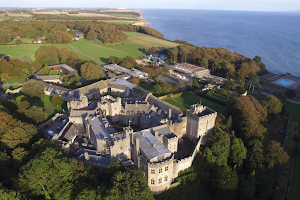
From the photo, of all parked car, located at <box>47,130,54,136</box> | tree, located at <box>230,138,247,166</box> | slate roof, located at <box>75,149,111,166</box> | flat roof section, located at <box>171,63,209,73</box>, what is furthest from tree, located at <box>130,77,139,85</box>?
tree, located at <box>230,138,247,166</box>

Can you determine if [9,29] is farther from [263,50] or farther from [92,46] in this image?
[263,50]

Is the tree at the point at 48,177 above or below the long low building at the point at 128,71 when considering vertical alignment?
below

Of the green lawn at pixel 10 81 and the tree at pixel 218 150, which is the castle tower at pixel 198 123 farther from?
the green lawn at pixel 10 81

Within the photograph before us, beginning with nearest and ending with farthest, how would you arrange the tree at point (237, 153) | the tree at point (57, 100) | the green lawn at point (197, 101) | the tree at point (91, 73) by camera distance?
the tree at point (237, 153) → the tree at point (57, 100) → the green lawn at point (197, 101) → the tree at point (91, 73)

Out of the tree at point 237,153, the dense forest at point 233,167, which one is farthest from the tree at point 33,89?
the tree at point 237,153

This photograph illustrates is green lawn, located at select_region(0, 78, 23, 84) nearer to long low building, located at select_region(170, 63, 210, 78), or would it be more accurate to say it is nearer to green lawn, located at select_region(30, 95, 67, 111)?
green lawn, located at select_region(30, 95, 67, 111)

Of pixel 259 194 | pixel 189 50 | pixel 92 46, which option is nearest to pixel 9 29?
pixel 92 46
